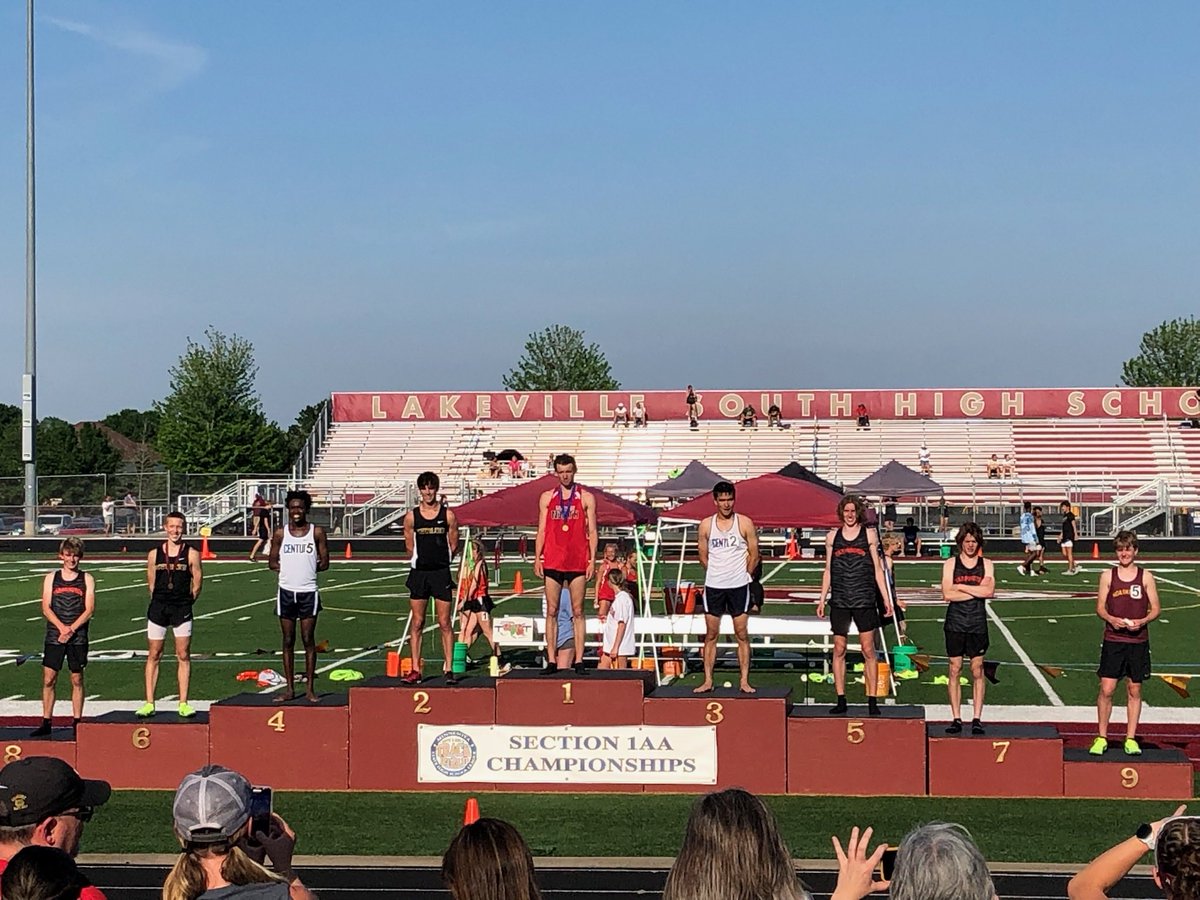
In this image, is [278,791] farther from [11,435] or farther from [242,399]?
[11,435]

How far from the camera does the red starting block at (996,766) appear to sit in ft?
39.1

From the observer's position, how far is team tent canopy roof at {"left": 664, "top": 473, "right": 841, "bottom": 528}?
752 inches

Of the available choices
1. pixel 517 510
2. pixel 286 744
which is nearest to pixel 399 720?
pixel 286 744

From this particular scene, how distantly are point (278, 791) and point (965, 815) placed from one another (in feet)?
17.1

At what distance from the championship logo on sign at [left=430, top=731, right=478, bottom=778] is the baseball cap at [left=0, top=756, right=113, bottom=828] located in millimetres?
7791

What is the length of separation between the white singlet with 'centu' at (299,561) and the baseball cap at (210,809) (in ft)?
28.3

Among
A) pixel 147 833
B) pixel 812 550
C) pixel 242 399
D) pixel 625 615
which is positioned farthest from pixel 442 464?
pixel 147 833

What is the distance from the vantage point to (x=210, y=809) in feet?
15.1

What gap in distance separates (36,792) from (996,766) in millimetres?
8768

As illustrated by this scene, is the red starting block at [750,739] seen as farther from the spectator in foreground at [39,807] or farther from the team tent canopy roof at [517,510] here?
the spectator in foreground at [39,807]

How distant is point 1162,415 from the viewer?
65.6 m

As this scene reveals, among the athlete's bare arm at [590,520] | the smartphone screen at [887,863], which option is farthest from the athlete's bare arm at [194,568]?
the smartphone screen at [887,863]

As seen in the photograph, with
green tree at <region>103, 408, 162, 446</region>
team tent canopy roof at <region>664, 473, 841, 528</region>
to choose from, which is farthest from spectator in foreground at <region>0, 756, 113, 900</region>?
green tree at <region>103, 408, 162, 446</region>

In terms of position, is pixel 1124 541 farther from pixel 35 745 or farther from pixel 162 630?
pixel 35 745
